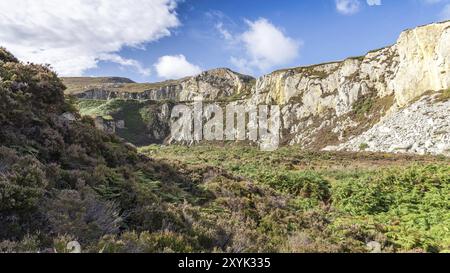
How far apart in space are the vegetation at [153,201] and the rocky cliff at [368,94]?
31.9 metres

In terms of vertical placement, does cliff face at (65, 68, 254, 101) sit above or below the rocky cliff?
above

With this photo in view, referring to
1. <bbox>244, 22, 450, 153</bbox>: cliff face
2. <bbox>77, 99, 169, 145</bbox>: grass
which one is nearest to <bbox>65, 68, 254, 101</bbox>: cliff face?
<bbox>77, 99, 169, 145</bbox>: grass

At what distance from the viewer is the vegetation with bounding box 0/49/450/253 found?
645cm

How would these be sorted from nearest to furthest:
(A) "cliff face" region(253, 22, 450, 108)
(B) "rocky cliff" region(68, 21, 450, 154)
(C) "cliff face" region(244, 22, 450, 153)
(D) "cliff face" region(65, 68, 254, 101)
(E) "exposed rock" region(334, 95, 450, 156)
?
(E) "exposed rock" region(334, 95, 450, 156) → (B) "rocky cliff" region(68, 21, 450, 154) → (A) "cliff face" region(253, 22, 450, 108) → (C) "cliff face" region(244, 22, 450, 153) → (D) "cliff face" region(65, 68, 254, 101)

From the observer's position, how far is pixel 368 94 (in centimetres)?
7638

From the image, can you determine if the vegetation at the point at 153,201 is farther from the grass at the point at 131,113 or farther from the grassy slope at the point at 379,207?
the grass at the point at 131,113

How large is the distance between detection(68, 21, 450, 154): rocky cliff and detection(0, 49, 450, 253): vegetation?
31877mm

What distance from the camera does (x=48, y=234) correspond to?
234 inches

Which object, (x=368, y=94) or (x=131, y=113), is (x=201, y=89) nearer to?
(x=131, y=113)

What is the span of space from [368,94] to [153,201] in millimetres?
74256

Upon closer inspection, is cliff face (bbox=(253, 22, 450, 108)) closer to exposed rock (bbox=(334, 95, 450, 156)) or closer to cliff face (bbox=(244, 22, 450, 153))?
cliff face (bbox=(244, 22, 450, 153))

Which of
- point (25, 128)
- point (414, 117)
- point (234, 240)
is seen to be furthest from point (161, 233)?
point (414, 117)

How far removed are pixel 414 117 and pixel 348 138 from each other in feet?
44.4
